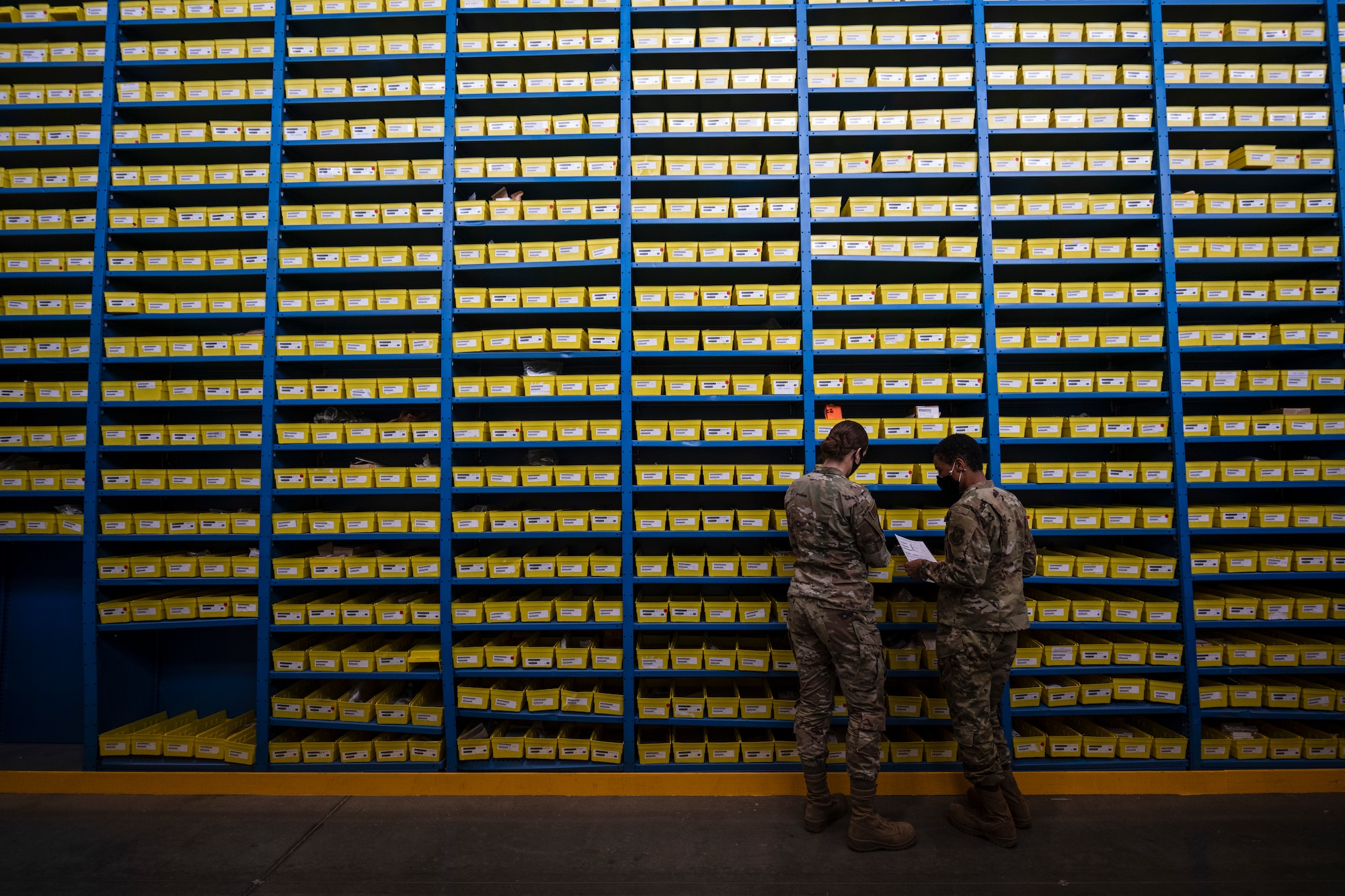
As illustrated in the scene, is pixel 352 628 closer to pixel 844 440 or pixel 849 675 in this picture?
pixel 849 675

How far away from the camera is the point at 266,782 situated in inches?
140

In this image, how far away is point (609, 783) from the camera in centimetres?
348

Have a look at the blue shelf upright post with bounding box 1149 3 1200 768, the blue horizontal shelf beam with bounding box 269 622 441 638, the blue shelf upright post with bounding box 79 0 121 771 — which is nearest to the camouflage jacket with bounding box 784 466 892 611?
the blue shelf upright post with bounding box 1149 3 1200 768

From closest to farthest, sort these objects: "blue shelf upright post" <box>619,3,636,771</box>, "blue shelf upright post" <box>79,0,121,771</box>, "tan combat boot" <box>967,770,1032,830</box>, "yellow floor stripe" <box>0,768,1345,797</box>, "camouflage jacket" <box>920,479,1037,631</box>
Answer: "camouflage jacket" <box>920,479,1037,631</box>, "tan combat boot" <box>967,770,1032,830</box>, "yellow floor stripe" <box>0,768,1345,797</box>, "blue shelf upright post" <box>619,3,636,771</box>, "blue shelf upright post" <box>79,0,121,771</box>

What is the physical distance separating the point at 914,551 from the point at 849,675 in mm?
734

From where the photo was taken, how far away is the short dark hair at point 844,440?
288 cm

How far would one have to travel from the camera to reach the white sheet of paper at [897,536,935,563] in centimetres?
299

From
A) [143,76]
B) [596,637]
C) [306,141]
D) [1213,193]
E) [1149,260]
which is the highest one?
[143,76]

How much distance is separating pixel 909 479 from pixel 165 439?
15.5 ft

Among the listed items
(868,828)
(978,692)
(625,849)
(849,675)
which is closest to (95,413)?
(625,849)

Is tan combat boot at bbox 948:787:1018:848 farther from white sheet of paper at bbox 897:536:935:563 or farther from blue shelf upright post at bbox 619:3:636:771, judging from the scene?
blue shelf upright post at bbox 619:3:636:771

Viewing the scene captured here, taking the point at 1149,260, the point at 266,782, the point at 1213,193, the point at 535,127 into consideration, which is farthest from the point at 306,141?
the point at 1213,193

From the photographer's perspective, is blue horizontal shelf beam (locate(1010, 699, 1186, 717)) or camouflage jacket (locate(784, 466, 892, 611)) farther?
blue horizontal shelf beam (locate(1010, 699, 1186, 717))

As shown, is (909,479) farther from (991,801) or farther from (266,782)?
(266,782)
